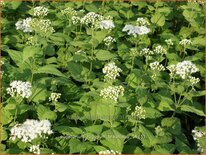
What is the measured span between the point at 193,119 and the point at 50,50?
2.78 metres

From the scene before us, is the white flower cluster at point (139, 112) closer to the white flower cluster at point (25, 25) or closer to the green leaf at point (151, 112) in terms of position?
the green leaf at point (151, 112)

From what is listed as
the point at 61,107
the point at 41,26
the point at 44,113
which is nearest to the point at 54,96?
the point at 61,107

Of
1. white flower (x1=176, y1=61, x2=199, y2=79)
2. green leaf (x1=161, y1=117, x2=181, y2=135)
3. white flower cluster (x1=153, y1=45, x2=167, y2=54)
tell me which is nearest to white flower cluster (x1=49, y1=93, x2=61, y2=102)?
green leaf (x1=161, y1=117, x2=181, y2=135)

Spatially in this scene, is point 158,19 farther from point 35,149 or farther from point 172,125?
point 35,149

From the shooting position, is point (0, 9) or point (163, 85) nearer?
point (163, 85)

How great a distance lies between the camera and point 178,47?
8070 millimetres

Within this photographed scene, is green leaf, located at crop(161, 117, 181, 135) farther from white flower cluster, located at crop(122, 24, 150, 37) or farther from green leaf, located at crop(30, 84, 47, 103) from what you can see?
white flower cluster, located at crop(122, 24, 150, 37)

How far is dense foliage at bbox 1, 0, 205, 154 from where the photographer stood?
520cm

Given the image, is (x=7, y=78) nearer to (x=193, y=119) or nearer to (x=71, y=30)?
(x=71, y=30)

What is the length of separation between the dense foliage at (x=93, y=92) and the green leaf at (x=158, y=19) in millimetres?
43

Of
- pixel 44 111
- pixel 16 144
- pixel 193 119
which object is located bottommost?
pixel 193 119

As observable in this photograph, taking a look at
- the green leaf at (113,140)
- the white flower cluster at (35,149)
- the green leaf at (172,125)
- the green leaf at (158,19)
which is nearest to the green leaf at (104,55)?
the green leaf at (172,125)

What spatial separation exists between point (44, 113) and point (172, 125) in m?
1.98

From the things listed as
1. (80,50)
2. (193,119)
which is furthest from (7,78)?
(193,119)
